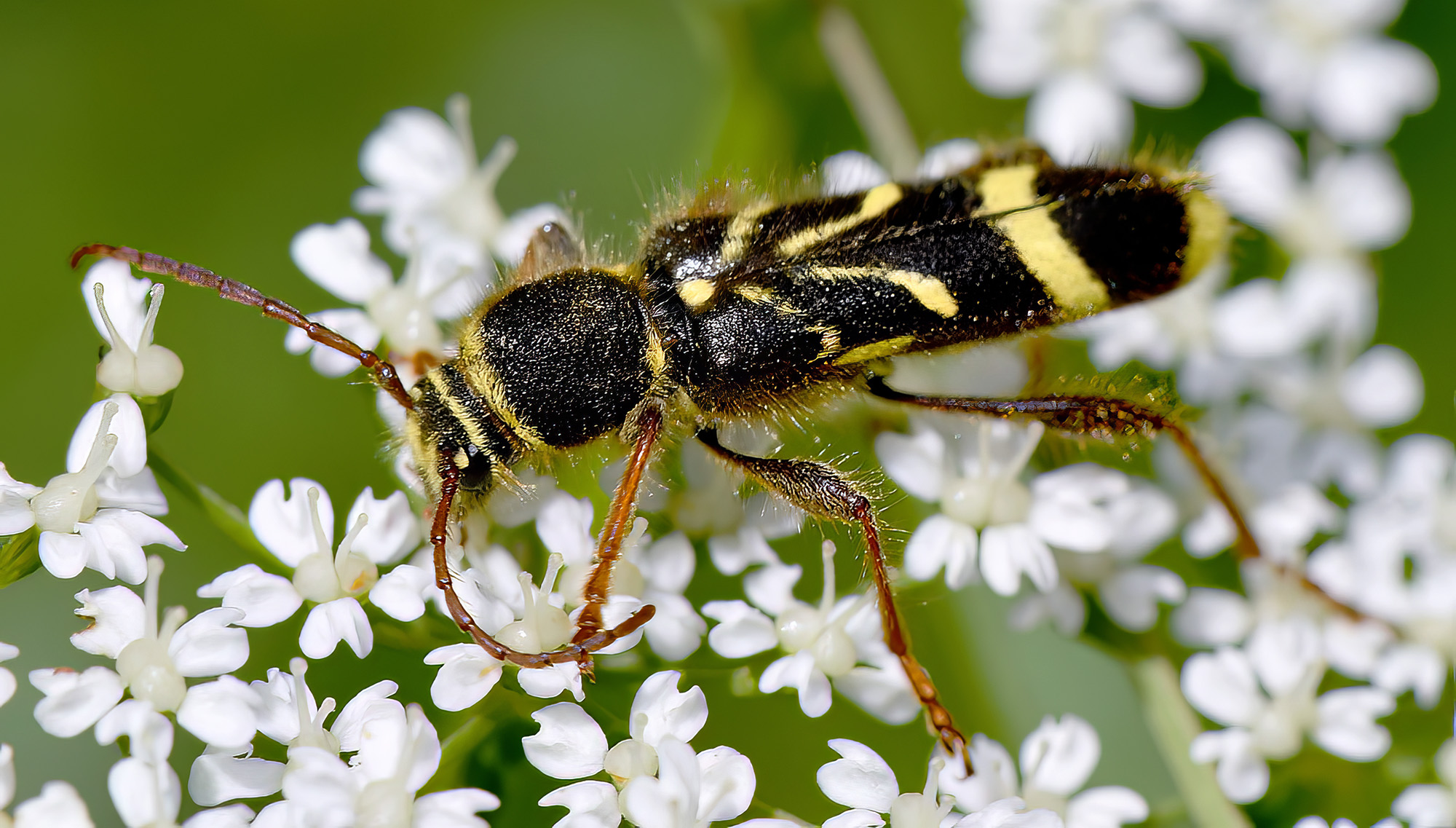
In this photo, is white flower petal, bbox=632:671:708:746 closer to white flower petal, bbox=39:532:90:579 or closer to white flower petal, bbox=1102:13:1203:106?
white flower petal, bbox=39:532:90:579

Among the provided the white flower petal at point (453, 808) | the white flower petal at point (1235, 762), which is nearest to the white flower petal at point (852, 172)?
the white flower petal at point (1235, 762)

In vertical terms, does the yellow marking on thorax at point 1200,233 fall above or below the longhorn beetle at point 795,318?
above

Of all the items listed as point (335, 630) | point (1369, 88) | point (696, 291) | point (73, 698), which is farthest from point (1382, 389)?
point (73, 698)

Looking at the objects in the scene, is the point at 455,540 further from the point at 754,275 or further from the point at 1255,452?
the point at 1255,452

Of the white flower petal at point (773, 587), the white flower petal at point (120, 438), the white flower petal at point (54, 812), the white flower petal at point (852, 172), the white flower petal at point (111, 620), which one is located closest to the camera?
the white flower petal at point (54, 812)

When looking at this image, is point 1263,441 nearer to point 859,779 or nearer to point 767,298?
point 767,298

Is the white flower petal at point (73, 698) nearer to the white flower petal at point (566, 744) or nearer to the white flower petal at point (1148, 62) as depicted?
the white flower petal at point (566, 744)
